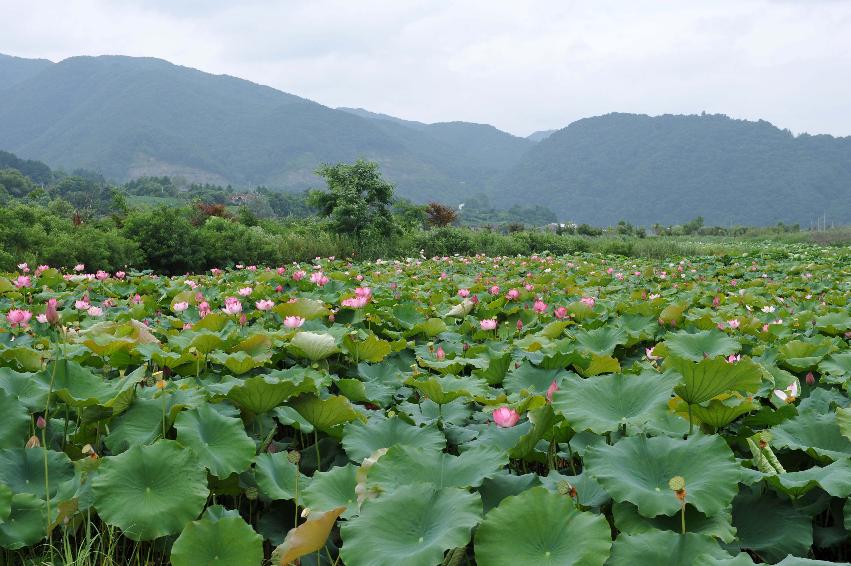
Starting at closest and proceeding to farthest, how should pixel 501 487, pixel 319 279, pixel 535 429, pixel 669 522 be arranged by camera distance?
pixel 669 522
pixel 501 487
pixel 535 429
pixel 319 279

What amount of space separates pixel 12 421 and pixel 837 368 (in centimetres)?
251

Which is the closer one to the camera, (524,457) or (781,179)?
(524,457)

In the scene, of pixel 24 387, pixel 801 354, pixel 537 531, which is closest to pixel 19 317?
pixel 24 387

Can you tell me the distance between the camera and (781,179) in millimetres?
126438

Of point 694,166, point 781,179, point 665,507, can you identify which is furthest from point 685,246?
point 694,166

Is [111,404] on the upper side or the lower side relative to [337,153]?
lower

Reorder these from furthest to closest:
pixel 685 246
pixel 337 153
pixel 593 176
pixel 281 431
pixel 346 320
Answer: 1. pixel 337 153
2. pixel 593 176
3. pixel 685 246
4. pixel 346 320
5. pixel 281 431

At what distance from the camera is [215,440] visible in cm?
145

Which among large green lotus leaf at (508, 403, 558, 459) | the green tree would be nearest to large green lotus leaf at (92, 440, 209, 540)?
large green lotus leaf at (508, 403, 558, 459)

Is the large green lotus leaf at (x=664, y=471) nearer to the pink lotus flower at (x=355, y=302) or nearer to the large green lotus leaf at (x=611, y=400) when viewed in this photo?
the large green lotus leaf at (x=611, y=400)

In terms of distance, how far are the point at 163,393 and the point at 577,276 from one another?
5.83 meters

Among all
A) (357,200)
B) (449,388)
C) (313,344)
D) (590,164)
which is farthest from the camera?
(590,164)

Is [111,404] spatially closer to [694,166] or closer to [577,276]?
[577,276]

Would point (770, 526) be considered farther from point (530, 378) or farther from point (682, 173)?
point (682, 173)
